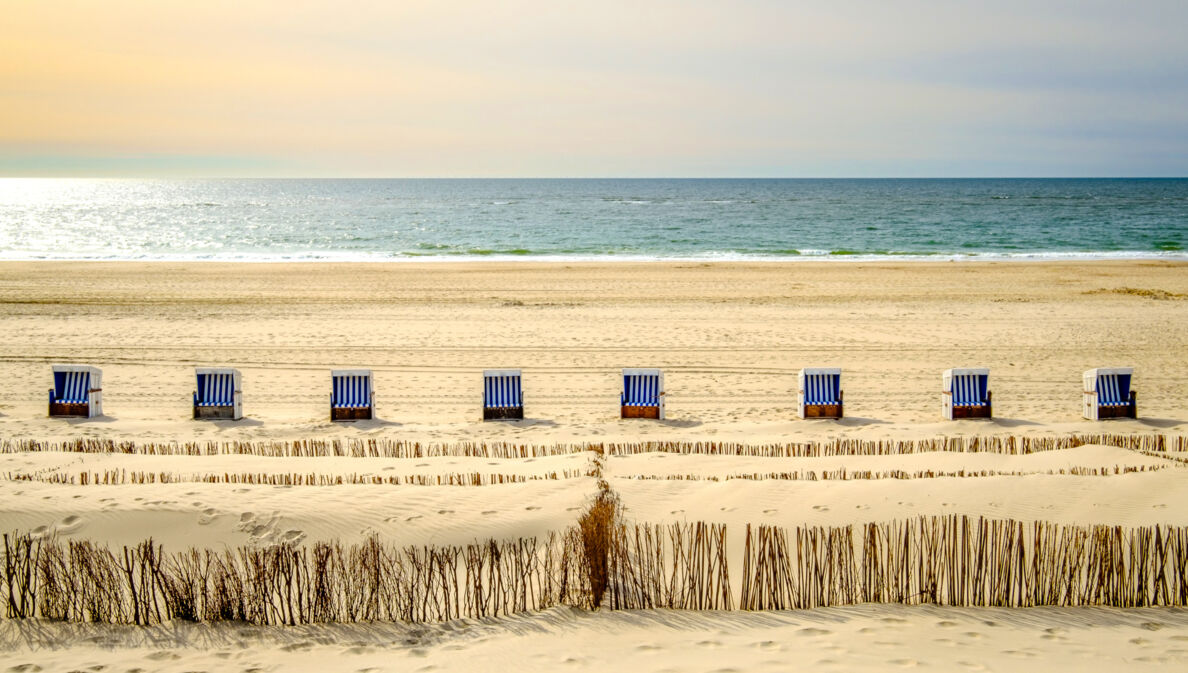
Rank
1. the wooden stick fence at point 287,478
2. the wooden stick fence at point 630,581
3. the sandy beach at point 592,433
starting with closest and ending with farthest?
1. the sandy beach at point 592,433
2. the wooden stick fence at point 630,581
3. the wooden stick fence at point 287,478

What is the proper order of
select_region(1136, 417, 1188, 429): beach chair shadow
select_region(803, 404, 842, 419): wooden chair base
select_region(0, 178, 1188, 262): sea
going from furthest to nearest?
select_region(0, 178, 1188, 262): sea → select_region(803, 404, 842, 419): wooden chair base → select_region(1136, 417, 1188, 429): beach chair shadow

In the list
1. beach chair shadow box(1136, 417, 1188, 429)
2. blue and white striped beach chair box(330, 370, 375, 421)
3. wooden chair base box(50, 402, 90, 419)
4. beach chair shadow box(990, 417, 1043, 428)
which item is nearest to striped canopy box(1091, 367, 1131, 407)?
beach chair shadow box(1136, 417, 1188, 429)

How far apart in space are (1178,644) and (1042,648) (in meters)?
0.82

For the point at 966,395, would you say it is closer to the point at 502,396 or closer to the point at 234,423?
the point at 502,396

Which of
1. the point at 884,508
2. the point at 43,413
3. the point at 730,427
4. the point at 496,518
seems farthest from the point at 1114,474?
the point at 43,413

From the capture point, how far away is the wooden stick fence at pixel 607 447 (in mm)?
9383

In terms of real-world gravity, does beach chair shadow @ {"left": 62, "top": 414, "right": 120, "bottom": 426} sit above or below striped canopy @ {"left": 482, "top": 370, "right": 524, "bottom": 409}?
below

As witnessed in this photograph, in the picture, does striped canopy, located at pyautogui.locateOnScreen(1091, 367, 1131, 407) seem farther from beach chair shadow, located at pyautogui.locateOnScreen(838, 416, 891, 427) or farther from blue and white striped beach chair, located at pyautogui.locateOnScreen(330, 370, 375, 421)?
blue and white striped beach chair, located at pyautogui.locateOnScreen(330, 370, 375, 421)

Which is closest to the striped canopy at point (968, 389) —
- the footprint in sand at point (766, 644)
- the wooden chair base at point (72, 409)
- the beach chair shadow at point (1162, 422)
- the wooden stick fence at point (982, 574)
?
the beach chair shadow at point (1162, 422)

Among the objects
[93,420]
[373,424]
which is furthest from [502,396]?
[93,420]

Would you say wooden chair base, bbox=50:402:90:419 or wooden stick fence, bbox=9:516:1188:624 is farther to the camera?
wooden chair base, bbox=50:402:90:419

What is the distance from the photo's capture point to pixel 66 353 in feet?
50.9

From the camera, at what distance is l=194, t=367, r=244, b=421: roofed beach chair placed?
11.5 m

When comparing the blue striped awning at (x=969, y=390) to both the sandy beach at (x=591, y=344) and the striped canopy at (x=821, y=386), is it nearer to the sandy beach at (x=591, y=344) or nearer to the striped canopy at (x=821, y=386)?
the sandy beach at (x=591, y=344)
